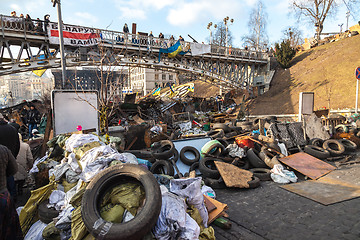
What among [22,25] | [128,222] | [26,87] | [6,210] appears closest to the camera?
[128,222]

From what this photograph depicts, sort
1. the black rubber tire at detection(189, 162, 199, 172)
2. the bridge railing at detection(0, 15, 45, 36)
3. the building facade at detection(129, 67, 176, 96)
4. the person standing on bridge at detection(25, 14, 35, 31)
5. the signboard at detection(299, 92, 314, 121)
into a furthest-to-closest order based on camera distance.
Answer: the building facade at detection(129, 67, 176, 96)
the person standing on bridge at detection(25, 14, 35, 31)
the bridge railing at detection(0, 15, 45, 36)
the signboard at detection(299, 92, 314, 121)
the black rubber tire at detection(189, 162, 199, 172)

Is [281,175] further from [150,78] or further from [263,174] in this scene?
[150,78]

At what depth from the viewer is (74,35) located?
49.7ft

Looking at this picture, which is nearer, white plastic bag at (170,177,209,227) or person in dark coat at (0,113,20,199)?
white plastic bag at (170,177,209,227)

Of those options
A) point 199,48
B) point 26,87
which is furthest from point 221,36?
point 26,87

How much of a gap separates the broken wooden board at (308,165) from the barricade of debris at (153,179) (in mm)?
31

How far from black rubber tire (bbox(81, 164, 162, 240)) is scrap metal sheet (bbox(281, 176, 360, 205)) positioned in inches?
140

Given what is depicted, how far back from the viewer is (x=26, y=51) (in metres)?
14.8

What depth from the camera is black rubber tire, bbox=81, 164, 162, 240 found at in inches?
95.1

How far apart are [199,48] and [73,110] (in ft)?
61.0

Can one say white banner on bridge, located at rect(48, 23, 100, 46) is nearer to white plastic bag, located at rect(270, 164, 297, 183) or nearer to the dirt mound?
white plastic bag, located at rect(270, 164, 297, 183)

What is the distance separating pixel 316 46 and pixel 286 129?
1278 inches

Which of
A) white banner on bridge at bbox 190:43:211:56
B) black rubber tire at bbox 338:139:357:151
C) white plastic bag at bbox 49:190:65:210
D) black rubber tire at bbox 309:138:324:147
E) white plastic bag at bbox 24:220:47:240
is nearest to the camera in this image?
white plastic bag at bbox 24:220:47:240

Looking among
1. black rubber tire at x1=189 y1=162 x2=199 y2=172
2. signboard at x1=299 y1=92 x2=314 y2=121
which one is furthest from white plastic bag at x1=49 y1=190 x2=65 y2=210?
signboard at x1=299 y1=92 x2=314 y2=121
